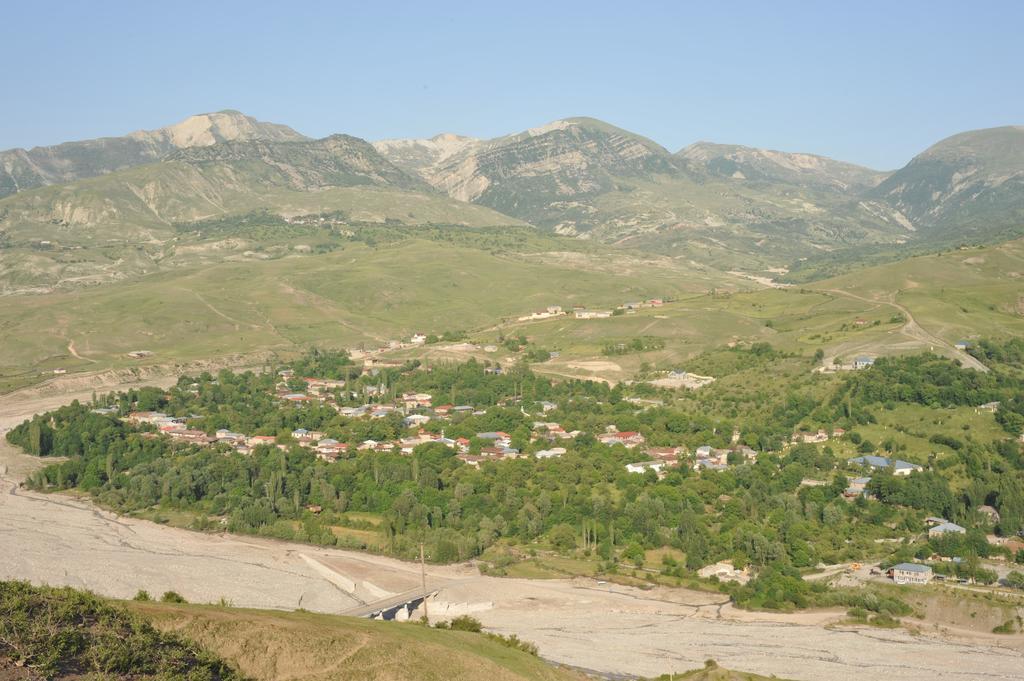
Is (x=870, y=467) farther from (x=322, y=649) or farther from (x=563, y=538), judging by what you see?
(x=322, y=649)

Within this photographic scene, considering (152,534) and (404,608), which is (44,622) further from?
(152,534)

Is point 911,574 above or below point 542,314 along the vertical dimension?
below

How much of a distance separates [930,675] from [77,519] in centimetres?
5534

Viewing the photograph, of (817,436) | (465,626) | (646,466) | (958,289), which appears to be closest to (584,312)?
(958,289)

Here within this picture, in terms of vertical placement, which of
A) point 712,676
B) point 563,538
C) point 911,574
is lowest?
point 563,538

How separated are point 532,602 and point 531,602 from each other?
0.18 feet

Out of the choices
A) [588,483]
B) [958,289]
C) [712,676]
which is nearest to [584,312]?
[958,289]

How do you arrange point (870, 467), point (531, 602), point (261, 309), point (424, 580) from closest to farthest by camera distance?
point (531, 602)
point (424, 580)
point (870, 467)
point (261, 309)

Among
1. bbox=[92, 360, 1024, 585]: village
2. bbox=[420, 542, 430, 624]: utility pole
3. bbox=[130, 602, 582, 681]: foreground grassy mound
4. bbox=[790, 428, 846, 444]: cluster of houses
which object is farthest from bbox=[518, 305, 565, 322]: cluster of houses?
bbox=[130, 602, 582, 681]: foreground grassy mound

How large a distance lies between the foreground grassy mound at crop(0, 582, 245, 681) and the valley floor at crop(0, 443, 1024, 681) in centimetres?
2117

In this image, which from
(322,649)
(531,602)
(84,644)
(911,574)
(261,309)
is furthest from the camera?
(261,309)

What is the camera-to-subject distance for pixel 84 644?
2781 cm

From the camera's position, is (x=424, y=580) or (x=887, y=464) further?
(x=887, y=464)

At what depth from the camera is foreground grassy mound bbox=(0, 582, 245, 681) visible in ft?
85.8
